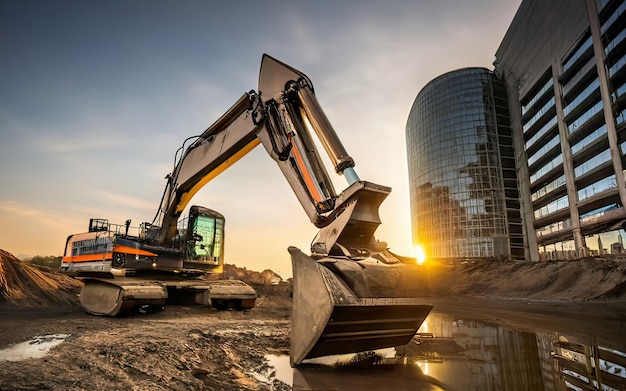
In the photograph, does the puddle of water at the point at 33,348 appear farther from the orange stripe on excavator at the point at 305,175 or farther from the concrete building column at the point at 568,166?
the concrete building column at the point at 568,166

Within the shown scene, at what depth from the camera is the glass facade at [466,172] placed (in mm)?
48438

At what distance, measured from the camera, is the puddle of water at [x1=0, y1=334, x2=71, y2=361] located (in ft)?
12.7

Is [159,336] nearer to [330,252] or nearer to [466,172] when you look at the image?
[330,252]

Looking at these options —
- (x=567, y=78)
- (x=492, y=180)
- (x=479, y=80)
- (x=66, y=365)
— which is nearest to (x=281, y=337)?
(x=66, y=365)

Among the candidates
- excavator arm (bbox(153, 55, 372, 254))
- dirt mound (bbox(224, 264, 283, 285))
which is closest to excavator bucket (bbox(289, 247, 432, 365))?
excavator arm (bbox(153, 55, 372, 254))

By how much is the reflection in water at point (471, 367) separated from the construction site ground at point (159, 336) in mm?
575

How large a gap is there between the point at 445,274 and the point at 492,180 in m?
33.1

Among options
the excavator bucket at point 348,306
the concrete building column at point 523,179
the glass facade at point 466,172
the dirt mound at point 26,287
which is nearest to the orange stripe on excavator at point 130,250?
the dirt mound at point 26,287

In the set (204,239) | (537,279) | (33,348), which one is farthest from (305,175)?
(537,279)

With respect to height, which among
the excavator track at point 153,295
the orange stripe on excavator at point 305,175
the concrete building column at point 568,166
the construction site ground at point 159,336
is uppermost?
the concrete building column at point 568,166

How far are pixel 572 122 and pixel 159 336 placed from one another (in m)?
41.3

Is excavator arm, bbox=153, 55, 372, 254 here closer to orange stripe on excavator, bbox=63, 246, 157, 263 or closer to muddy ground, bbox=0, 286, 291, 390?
orange stripe on excavator, bbox=63, 246, 157, 263

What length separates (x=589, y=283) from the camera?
14.1m

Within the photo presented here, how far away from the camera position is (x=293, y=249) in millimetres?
4082
